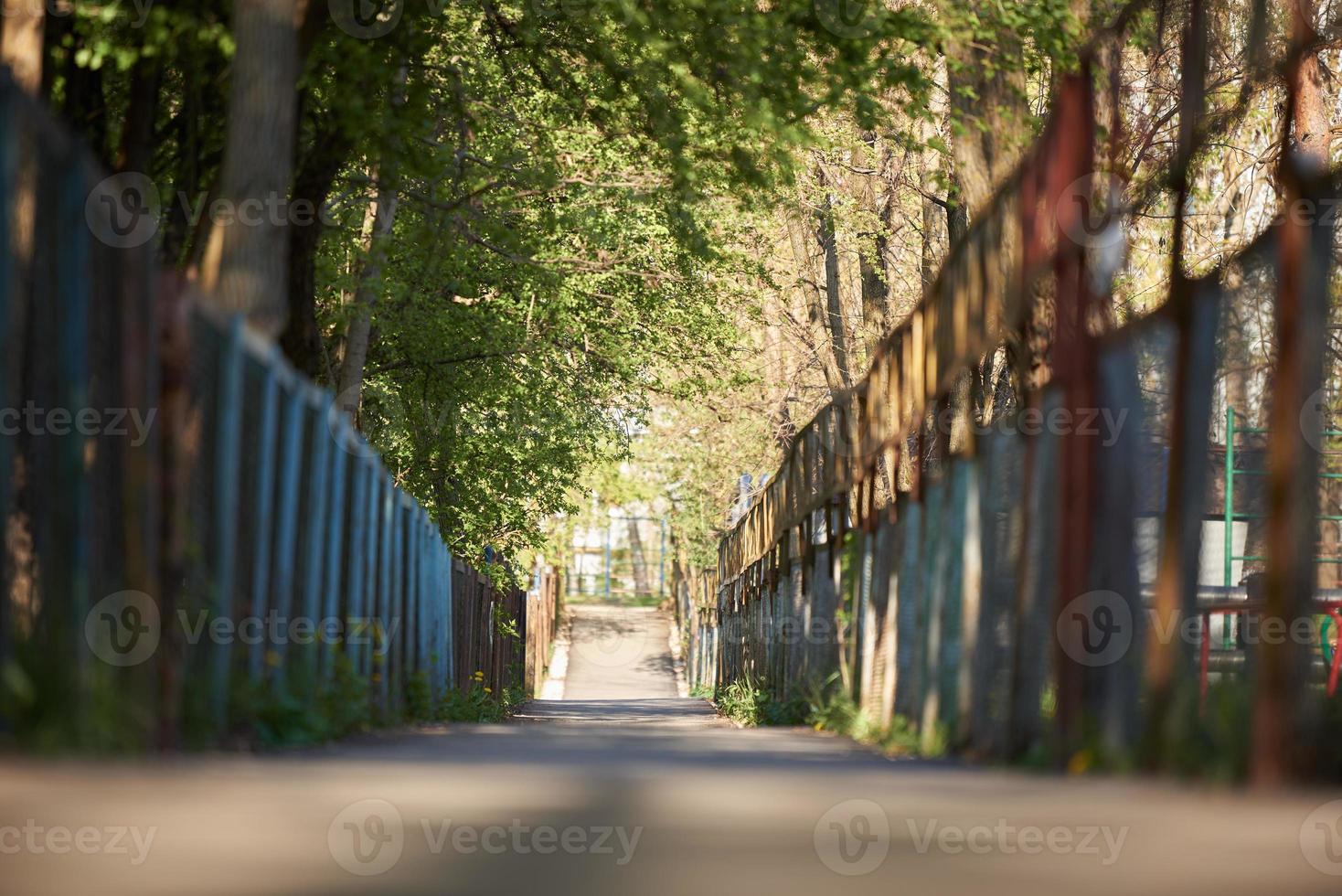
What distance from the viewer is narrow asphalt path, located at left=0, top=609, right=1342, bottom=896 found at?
143 inches

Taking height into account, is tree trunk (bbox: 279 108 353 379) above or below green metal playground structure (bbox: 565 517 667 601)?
above

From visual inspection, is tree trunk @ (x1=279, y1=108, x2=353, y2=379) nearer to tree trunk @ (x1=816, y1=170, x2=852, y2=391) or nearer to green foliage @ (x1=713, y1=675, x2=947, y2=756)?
green foliage @ (x1=713, y1=675, x2=947, y2=756)

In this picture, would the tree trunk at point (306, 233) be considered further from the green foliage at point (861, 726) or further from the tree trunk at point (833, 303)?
the tree trunk at point (833, 303)

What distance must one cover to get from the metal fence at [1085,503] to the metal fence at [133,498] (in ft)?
10.0

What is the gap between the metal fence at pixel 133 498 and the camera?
17.7 feet

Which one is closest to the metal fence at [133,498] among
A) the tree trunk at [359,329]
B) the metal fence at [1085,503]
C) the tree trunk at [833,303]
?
the metal fence at [1085,503]

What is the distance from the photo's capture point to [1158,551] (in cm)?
684

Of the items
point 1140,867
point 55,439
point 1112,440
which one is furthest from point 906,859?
point 55,439

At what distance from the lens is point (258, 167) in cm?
891

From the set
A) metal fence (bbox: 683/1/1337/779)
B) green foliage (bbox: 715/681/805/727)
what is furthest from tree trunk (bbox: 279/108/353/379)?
metal fence (bbox: 683/1/1337/779)

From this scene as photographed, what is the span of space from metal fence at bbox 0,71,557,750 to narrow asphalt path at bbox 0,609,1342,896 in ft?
2.35

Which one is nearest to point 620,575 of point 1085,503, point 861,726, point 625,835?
→ point 861,726

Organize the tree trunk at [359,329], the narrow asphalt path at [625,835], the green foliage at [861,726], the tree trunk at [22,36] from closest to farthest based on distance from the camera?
the narrow asphalt path at [625,835] → the green foliage at [861,726] → the tree trunk at [22,36] → the tree trunk at [359,329]

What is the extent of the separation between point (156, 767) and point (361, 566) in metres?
5.70
